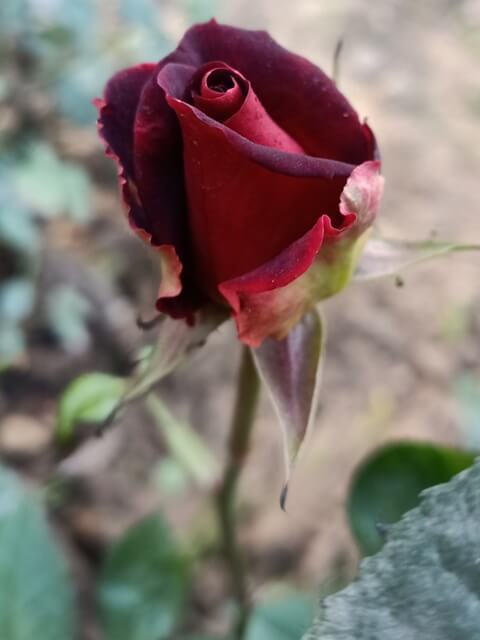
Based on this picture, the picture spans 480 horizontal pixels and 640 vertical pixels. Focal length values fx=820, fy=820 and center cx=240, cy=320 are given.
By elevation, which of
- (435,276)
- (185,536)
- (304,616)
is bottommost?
(304,616)

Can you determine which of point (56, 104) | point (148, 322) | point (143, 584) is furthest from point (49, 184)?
point (148, 322)

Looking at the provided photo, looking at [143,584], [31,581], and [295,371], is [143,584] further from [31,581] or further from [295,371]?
[295,371]

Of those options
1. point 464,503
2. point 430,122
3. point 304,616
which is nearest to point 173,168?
point 464,503

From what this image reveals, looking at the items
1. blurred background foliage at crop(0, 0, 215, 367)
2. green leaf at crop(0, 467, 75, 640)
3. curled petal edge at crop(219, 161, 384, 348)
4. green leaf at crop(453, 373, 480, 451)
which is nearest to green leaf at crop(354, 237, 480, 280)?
curled petal edge at crop(219, 161, 384, 348)

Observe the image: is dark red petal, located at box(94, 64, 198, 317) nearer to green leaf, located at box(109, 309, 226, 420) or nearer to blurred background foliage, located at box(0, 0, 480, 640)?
green leaf, located at box(109, 309, 226, 420)

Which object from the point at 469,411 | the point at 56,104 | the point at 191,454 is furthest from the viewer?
the point at 56,104

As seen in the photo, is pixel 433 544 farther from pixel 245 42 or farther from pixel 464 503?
pixel 245 42

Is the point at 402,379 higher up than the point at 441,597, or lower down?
higher up

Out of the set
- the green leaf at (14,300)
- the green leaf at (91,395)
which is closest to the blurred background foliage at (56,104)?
the green leaf at (14,300)
